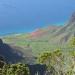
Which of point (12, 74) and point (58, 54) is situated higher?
point (58, 54)

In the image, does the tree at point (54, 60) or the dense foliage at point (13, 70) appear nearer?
the dense foliage at point (13, 70)

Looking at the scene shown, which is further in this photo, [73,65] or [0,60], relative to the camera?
[73,65]

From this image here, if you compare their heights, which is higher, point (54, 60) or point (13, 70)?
point (54, 60)

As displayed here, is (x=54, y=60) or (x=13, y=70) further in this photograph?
(x=54, y=60)

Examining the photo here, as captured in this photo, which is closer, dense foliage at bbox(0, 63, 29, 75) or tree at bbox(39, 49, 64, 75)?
dense foliage at bbox(0, 63, 29, 75)

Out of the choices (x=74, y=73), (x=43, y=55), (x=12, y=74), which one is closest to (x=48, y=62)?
(x=43, y=55)

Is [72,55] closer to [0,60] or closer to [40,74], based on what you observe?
[0,60]

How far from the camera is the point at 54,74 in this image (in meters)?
114

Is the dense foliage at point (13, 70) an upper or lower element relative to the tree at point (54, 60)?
lower

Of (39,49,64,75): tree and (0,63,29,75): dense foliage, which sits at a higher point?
(39,49,64,75): tree

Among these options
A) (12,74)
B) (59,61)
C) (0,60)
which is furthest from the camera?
(59,61)

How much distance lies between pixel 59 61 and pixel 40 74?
1794 inches

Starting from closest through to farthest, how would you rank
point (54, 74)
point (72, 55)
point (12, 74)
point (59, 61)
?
point (12, 74) → point (72, 55) → point (59, 61) → point (54, 74)

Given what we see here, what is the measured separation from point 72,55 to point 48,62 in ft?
86.6
